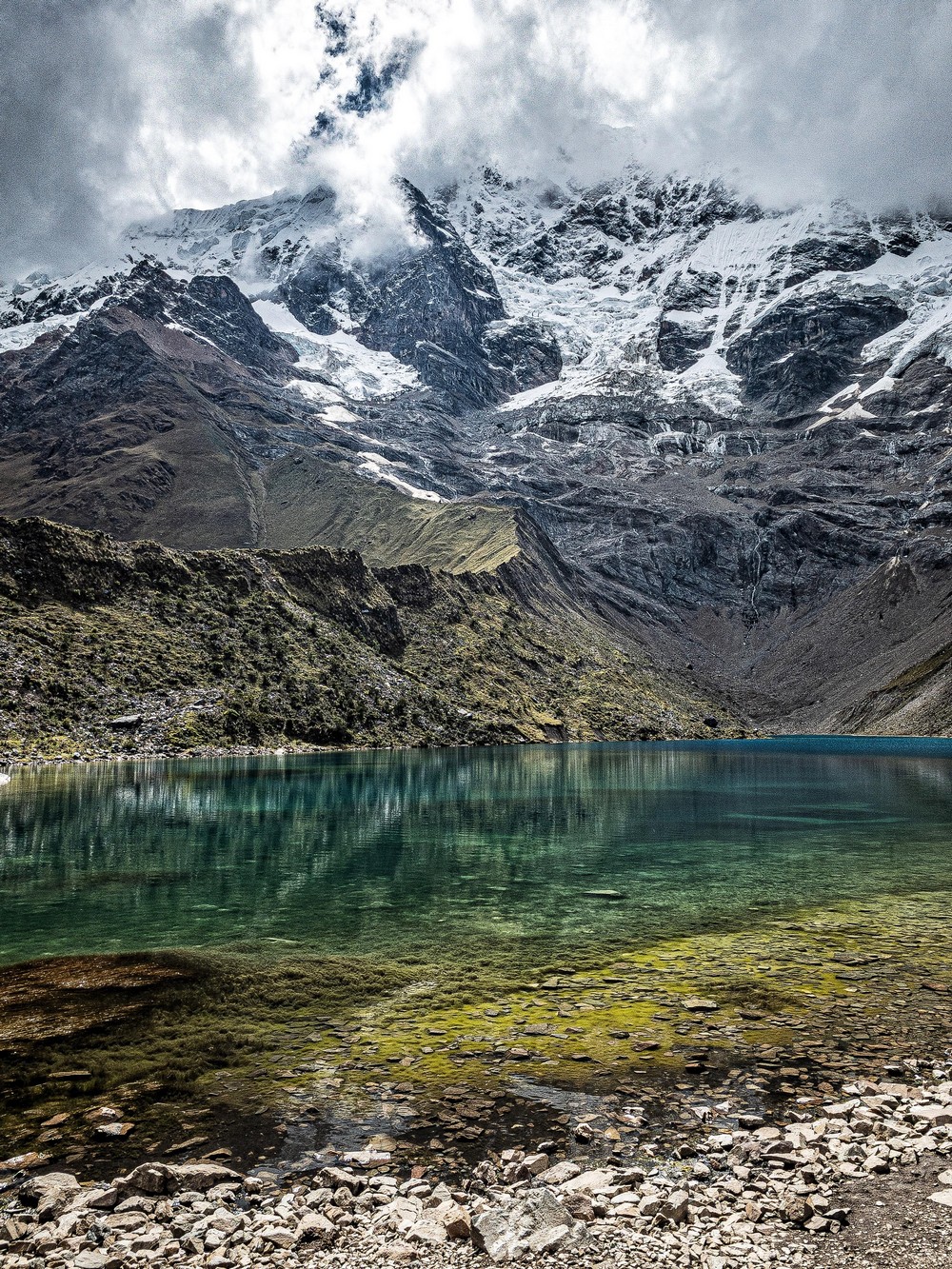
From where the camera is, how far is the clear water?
2791 cm

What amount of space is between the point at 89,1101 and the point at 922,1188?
1290cm

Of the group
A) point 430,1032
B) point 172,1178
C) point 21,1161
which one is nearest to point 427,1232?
point 172,1178

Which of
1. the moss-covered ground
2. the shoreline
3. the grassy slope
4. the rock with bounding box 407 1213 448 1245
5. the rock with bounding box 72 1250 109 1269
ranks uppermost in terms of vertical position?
the grassy slope

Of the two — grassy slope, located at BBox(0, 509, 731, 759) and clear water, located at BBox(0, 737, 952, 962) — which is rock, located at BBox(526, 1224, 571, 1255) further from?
grassy slope, located at BBox(0, 509, 731, 759)

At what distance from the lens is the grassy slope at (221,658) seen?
113 metres

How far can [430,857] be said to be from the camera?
142 ft

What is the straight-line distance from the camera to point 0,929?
89.4 ft

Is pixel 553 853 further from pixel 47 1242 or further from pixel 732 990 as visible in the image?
pixel 47 1242

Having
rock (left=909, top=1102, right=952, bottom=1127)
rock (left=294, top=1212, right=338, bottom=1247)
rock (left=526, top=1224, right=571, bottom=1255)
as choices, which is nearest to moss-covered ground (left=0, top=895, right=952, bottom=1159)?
rock (left=909, top=1102, right=952, bottom=1127)

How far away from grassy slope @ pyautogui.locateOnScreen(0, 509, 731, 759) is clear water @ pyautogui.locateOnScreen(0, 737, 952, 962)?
26.5 metres

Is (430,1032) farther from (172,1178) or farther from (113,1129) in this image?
(172,1178)

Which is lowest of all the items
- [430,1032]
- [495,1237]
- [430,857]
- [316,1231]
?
[430,857]

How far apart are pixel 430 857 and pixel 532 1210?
33.1 meters

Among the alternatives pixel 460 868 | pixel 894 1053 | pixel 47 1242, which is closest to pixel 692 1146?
pixel 894 1053
